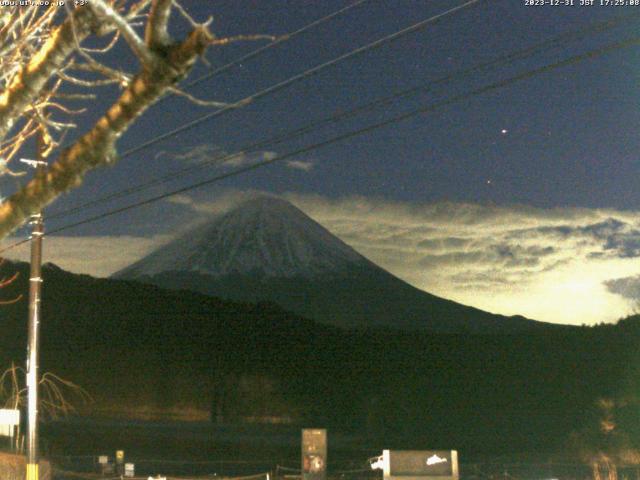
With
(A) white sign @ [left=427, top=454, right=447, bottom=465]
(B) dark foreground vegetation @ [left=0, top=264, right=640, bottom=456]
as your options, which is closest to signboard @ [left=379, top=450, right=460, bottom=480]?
(A) white sign @ [left=427, top=454, right=447, bottom=465]

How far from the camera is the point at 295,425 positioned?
97688 mm

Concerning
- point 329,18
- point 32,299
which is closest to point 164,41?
point 329,18

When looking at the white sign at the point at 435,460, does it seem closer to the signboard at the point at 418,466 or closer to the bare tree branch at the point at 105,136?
the signboard at the point at 418,466

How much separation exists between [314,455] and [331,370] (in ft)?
311

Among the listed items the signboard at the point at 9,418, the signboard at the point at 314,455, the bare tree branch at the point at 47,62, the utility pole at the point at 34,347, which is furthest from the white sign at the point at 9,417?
the bare tree branch at the point at 47,62

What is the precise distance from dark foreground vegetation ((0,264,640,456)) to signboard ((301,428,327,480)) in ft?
148

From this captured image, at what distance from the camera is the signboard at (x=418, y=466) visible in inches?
694

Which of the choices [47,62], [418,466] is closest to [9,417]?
[418,466]

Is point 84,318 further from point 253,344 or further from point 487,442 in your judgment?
point 487,442

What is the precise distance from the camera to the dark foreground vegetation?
8781 cm

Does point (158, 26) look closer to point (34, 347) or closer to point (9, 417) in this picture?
point (34, 347)

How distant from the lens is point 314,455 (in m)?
26.5

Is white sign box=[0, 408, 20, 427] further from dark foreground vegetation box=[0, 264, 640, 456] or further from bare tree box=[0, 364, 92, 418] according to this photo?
dark foreground vegetation box=[0, 264, 640, 456]

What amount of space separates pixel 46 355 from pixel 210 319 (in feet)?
149
